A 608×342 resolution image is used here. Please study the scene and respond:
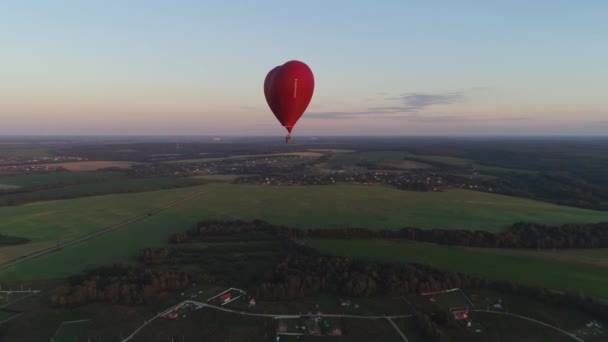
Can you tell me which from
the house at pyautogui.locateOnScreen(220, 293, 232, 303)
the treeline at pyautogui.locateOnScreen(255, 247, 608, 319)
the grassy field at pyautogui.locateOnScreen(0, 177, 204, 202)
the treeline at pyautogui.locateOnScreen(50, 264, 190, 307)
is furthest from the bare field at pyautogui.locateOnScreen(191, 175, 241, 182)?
the house at pyautogui.locateOnScreen(220, 293, 232, 303)

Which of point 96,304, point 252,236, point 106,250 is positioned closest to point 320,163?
point 252,236

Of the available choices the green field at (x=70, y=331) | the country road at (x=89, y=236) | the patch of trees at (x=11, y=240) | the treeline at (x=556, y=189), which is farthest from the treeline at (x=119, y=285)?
the treeline at (x=556, y=189)

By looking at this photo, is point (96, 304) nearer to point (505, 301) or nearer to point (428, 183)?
point (505, 301)

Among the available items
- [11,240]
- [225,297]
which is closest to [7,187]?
[11,240]

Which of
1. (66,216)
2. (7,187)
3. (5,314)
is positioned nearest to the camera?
(5,314)

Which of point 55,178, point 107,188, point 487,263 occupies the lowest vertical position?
point 487,263

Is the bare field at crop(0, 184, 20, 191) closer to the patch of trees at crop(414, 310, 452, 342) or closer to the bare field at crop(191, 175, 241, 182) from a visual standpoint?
the bare field at crop(191, 175, 241, 182)

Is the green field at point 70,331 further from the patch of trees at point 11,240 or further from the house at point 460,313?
the house at point 460,313

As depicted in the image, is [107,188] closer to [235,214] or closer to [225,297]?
[235,214]
